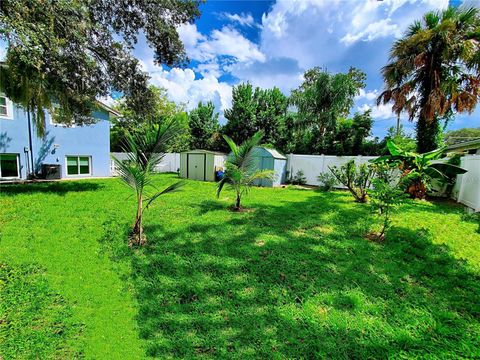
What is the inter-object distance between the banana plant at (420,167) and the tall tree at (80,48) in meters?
8.46

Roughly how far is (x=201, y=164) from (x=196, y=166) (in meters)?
0.49

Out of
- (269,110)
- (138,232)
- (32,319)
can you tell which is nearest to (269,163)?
(269,110)

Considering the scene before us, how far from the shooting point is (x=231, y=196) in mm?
8859

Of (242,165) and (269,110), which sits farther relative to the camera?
(269,110)

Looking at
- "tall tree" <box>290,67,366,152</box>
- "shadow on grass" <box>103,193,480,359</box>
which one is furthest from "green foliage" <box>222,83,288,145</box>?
"shadow on grass" <box>103,193,480,359</box>

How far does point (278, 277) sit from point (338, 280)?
3.11ft

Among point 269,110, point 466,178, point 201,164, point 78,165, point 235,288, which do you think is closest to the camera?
point 235,288

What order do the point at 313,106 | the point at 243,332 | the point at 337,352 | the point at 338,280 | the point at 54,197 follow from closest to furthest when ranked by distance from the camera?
the point at 337,352, the point at 243,332, the point at 338,280, the point at 54,197, the point at 313,106

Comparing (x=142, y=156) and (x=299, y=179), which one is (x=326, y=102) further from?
(x=142, y=156)

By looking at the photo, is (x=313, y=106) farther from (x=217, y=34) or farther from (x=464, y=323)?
(x=464, y=323)

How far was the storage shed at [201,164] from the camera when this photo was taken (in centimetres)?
1385

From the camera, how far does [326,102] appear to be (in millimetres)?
16953

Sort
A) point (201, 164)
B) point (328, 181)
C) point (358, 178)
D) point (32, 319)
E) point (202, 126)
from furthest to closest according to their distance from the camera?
point (202, 126)
point (201, 164)
point (328, 181)
point (358, 178)
point (32, 319)

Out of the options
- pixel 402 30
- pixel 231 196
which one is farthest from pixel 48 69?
pixel 402 30
